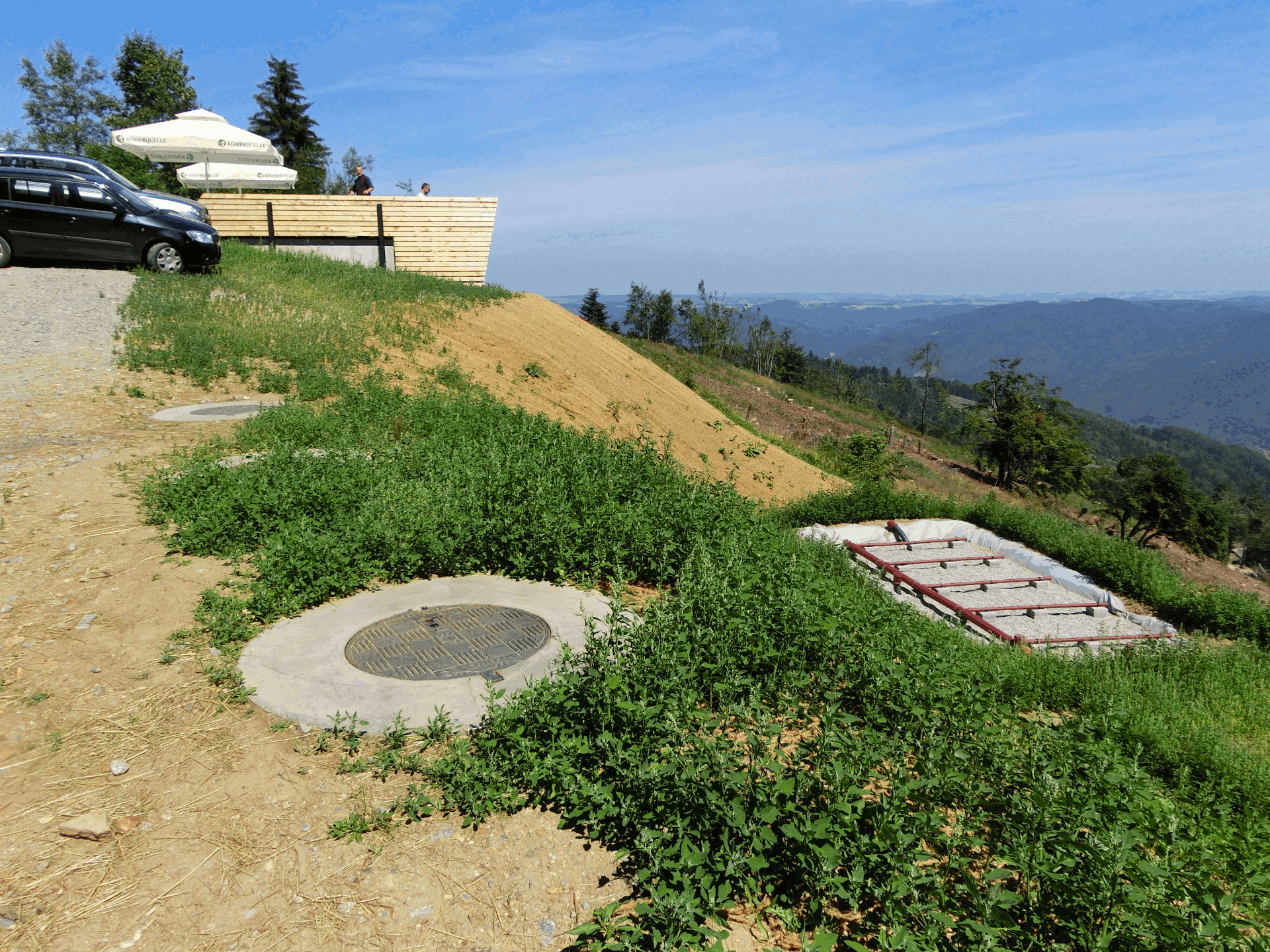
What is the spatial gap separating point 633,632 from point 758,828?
146cm

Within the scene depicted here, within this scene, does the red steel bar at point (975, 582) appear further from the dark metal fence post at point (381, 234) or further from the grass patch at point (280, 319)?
the dark metal fence post at point (381, 234)

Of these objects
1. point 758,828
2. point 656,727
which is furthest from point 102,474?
point 758,828

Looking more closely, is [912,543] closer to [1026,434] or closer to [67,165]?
[67,165]

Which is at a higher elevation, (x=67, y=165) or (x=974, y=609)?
(x=67, y=165)

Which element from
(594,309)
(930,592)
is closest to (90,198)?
(930,592)

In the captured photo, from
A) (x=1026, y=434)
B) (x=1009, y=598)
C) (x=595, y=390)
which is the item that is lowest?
(x=1026, y=434)

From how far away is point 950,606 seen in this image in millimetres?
10266

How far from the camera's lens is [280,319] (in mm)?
11570

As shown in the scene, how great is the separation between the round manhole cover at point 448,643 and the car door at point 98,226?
1247 cm

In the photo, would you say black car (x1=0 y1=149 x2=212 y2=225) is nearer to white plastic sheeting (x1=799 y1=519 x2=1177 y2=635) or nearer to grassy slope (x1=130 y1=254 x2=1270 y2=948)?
grassy slope (x1=130 y1=254 x2=1270 y2=948)

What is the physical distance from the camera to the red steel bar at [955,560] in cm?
1222

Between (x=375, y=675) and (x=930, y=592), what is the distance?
29.2 ft

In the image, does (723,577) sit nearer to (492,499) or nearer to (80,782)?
(492,499)

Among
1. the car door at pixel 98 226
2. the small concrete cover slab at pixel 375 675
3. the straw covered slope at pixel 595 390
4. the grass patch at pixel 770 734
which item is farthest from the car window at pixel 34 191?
the small concrete cover slab at pixel 375 675
